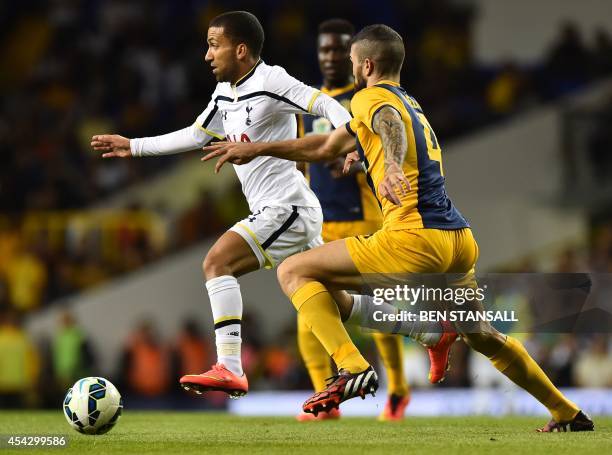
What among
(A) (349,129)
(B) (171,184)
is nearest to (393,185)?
(A) (349,129)

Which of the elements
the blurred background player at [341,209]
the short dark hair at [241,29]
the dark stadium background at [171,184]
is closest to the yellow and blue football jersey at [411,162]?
the short dark hair at [241,29]

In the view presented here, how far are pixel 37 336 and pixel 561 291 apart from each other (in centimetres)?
1050

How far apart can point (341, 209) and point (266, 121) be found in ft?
4.96

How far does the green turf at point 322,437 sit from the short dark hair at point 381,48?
1958 mm

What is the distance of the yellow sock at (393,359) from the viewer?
8.48 m

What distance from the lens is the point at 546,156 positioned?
16062 millimetres

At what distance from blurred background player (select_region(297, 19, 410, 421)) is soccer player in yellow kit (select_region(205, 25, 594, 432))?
6.41 ft

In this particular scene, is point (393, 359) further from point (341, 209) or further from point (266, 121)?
point (266, 121)

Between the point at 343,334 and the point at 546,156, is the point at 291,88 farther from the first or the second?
the point at 546,156

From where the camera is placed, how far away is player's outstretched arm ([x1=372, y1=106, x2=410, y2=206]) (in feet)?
18.7

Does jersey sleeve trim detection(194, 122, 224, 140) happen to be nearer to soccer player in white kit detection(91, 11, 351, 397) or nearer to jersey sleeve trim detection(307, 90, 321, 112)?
soccer player in white kit detection(91, 11, 351, 397)

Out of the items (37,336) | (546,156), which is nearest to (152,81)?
(37,336)

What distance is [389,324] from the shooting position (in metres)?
6.66

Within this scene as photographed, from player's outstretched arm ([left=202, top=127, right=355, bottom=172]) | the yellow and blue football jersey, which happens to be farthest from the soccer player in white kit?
the yellow and blue football jersey
